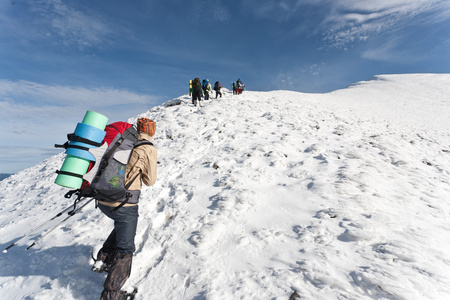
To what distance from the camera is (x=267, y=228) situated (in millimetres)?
3818

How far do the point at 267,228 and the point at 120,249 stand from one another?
247 cm

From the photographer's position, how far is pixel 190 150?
26.3ft

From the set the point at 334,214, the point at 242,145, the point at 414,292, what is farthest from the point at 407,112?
the point at 414,292

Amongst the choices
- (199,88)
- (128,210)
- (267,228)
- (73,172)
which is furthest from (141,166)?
(199,88)

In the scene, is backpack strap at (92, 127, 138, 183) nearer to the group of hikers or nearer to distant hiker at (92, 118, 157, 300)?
distant hiker at (92, 118, 157, 300)

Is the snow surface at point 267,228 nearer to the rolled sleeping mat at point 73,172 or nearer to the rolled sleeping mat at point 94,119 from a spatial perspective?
the rolled sleeping mat at point 73,172

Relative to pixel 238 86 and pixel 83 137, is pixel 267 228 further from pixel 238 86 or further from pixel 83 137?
pixel 238 86

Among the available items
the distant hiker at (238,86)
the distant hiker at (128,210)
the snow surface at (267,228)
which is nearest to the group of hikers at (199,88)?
the distant hiker at (238,86)

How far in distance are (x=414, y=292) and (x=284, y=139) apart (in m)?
6.37

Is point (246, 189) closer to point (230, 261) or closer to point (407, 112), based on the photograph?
point (230, 261)

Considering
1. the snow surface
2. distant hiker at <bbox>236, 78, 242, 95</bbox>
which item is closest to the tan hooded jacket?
the snow surface

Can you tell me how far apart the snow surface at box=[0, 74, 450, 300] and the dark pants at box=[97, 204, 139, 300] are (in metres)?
0.39

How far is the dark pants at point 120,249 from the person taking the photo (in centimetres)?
265

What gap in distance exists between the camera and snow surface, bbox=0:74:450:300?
2.75m
